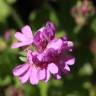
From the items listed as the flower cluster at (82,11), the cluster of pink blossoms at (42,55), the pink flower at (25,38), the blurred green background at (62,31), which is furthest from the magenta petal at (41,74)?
the flower cluster at (82,11)

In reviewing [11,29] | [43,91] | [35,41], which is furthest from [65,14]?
[35,41]

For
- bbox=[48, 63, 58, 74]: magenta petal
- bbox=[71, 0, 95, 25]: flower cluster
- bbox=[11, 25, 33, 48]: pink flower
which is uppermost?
bbox=[71, 0, 95, 25]: flower cluster

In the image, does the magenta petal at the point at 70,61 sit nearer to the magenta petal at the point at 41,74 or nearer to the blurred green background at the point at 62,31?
the magenta petal at the point at 41,74

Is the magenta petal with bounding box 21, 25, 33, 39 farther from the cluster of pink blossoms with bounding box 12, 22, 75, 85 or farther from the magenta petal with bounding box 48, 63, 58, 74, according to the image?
the magenta petal with bounding box 48, 63, 58, 74

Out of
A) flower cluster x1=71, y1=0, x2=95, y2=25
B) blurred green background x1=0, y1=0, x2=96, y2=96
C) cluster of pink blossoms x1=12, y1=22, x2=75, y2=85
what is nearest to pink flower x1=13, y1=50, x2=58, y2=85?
cluster of pink blossoms x1=12, y1=22, x2=75, y2=85

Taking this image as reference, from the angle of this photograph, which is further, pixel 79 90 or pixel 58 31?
pixel 58 31

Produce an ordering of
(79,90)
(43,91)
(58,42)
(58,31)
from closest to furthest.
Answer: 1. (58,42)
2. (43,91)
3. (79,90)
4. (58,31)

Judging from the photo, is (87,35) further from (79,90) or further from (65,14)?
(79,90)
